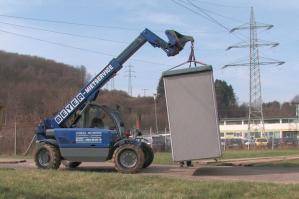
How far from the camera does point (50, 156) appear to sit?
18406mm

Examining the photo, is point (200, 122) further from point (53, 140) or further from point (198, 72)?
point (53, 140)

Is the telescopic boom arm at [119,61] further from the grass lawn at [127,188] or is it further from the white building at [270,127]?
the white building at [270,127]

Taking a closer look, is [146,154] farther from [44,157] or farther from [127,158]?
[44,157]

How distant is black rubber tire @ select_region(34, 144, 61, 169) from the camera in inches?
720

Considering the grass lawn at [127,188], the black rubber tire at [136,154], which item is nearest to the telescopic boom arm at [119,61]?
the black rubber tire at [136,154]

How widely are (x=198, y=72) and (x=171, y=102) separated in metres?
1.19

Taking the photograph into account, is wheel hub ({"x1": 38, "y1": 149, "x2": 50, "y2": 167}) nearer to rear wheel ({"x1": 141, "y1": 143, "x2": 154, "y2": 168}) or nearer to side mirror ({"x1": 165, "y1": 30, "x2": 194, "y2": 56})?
rear wheel ({"x1": 141, "y1": 143, "x2": 154, "y2": 168})

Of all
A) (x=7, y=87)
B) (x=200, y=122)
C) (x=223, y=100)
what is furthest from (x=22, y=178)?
(x=223, y=100)

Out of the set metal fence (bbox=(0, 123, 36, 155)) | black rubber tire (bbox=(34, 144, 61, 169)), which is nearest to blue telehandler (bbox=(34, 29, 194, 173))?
black rubber tire (bbox=(34, 144, 61, 169))

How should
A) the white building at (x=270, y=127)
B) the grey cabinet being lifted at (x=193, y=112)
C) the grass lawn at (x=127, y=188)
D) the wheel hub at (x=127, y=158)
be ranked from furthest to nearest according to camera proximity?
1. the white building at (x=270, y=127)
2. the wheel hub at (x=127, y=158)
3. the grey cabinet being lifted at (x=193, y=112)
4. the grass lawn at (x=127, y=188)

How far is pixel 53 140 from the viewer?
1877 centimetres

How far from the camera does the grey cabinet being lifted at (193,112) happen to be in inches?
648

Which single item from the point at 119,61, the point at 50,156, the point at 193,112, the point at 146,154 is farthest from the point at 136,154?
the point at 119,61

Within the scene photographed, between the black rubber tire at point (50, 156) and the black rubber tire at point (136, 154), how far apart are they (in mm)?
2117
